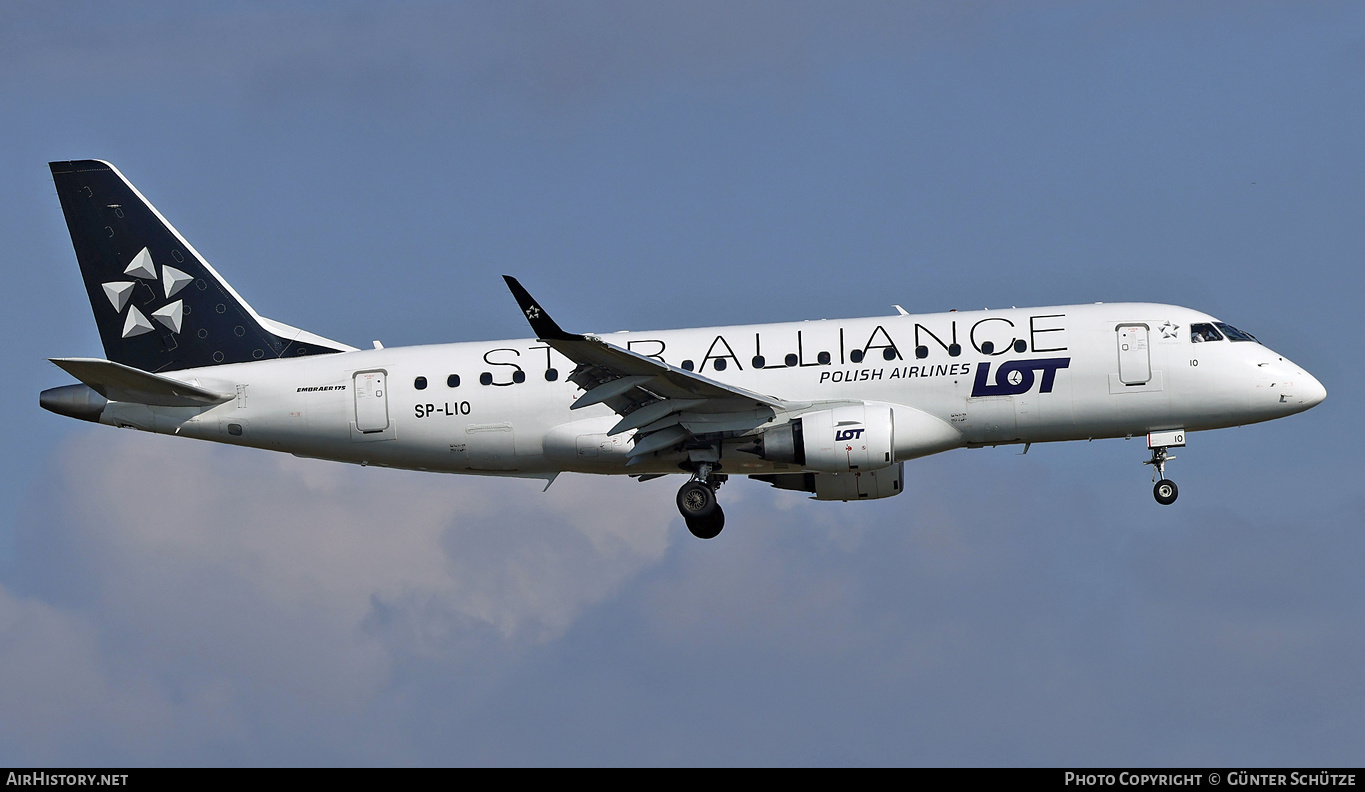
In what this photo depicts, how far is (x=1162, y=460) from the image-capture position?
4312 cm

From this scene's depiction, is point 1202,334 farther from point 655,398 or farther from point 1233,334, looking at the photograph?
point 655,398

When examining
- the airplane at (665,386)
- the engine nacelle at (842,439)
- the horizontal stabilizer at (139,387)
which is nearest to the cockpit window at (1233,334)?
the airplane at (665,386)

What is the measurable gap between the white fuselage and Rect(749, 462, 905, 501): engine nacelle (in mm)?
3077

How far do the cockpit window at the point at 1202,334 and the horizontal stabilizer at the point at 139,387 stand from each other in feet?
84.9

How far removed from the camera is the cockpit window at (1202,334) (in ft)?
140

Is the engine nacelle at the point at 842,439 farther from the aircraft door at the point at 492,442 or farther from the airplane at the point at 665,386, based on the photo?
the aircraft door at the point at 492,442

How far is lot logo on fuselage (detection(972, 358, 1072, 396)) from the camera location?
139 feet

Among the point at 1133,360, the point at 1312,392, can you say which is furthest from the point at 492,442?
the point at 1312,392

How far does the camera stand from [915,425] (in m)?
42.2

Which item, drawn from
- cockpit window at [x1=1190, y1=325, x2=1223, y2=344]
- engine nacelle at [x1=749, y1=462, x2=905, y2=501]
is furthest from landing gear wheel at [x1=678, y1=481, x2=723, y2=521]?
cockpit window at [x1=1190, y1=325, x2=1223, y2=344]
